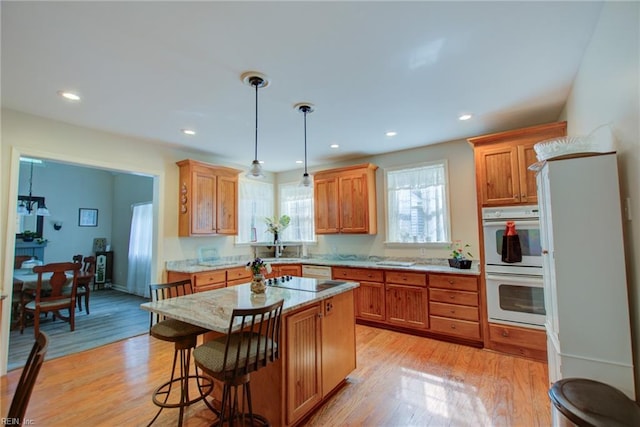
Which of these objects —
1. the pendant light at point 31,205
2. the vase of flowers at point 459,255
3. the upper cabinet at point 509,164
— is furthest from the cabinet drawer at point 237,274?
the pendant light at point 31,205

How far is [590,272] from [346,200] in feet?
11.4

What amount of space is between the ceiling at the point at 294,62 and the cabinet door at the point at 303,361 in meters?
1.94

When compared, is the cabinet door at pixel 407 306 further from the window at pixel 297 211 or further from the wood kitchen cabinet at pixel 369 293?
the window at pixel 297 211

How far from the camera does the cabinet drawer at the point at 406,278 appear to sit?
3850mm

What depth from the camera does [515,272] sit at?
321 cm

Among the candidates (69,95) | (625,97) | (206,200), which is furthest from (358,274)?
(69,95)

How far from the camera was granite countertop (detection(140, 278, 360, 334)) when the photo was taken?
5.90 feet

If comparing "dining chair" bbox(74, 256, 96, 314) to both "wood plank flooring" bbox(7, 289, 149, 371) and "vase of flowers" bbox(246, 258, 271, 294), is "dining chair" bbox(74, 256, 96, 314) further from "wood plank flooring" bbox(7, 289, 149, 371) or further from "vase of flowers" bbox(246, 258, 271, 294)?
"vase of flowers" bbox(246, 258, 271, 294)

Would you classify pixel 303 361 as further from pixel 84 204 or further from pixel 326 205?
pixel 84 204

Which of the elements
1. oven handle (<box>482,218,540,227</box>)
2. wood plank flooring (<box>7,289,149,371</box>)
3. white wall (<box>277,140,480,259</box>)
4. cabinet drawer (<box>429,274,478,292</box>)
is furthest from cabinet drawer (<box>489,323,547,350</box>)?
wood plank flooring (<box>7,289,149,371</box>)

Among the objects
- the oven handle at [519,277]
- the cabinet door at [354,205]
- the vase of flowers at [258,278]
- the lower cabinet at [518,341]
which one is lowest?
the lower cabinet at [518,341]

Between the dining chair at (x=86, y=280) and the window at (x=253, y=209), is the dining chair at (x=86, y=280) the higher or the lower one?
the lower one

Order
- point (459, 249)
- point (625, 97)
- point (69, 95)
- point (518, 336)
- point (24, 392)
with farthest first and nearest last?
point (459, 249) < point (518, 336) < point (69, 95) < point (625, 97) < point (24, 392)

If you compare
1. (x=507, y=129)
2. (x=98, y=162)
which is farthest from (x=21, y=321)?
(x=507, y=129)
